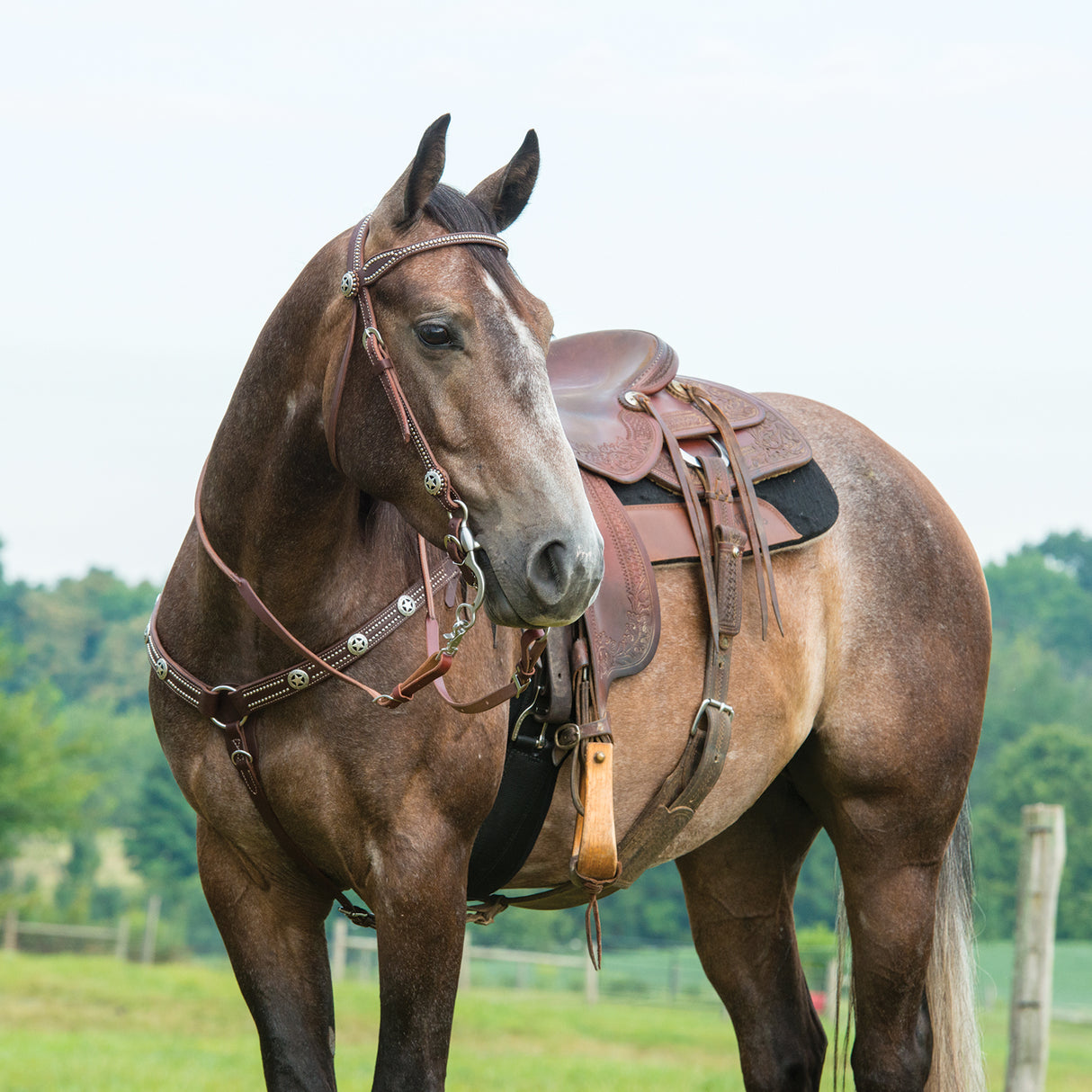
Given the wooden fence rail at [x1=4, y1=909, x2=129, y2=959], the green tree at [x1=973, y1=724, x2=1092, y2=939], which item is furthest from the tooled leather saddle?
the green tree at [x1=973, y1=724, x2=1092, y2=939]

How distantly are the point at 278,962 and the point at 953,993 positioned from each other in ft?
7.34

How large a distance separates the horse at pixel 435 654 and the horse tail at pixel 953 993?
0.83ft

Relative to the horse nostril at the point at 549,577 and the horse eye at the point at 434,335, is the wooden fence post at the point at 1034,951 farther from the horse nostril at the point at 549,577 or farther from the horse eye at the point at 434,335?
the horse eye at the point at 434,335

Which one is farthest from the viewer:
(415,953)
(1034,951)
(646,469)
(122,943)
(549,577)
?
(122,943)

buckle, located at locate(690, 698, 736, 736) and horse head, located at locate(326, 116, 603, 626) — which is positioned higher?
horse head, located at locate(326, 116, 603, 626)

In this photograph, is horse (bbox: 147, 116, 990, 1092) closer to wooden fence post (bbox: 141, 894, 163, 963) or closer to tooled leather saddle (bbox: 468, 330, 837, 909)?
tooled leather saddle (bbox: 468, 330, 837, 909)

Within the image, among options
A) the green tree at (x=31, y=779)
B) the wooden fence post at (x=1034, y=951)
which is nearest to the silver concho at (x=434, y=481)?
the wooden fence post at (x=1034, y=951)

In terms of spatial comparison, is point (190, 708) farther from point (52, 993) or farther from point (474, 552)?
point (52, 993)

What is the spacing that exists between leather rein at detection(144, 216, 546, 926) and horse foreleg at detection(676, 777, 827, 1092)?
154 centimetres

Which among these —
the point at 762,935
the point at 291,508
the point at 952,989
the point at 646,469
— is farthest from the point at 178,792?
the point at 291,508

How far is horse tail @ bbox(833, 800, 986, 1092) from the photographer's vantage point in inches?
154

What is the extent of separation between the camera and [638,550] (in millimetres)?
3223

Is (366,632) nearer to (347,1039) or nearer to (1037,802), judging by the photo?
(347,1039)

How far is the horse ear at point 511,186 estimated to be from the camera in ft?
8.63
